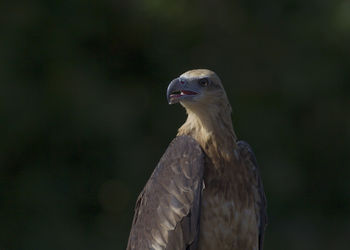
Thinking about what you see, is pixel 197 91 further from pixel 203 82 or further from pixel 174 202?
pixel 174 202

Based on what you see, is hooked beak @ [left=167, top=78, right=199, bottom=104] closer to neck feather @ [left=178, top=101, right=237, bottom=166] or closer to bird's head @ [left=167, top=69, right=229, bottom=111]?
bird's head @ [left=167, top=69, right=229, bottom=111]

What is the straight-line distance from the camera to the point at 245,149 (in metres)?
6.47

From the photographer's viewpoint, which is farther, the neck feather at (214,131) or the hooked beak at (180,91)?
the neck feather at (214,131)

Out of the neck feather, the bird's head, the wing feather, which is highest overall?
the bird's head

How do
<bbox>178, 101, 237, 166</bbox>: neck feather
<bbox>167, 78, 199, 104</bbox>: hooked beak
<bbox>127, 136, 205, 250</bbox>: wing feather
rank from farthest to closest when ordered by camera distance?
<bbox>178, 101, 237, 166</bbox>: neck feather < <bbox>167, 78, 199, 104</bbox>: hooked beak < <bbox>127, 136, 205, 250</bbox>: wing feather

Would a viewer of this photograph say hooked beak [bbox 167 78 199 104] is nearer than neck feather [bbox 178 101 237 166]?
Yes

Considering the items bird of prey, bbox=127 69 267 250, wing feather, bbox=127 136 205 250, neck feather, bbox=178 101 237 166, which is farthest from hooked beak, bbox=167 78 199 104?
wing feather, bbox=127 136 205 250

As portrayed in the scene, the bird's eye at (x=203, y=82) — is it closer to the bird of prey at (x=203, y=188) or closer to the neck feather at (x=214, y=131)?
the bird of prey at (x=203, y=188)

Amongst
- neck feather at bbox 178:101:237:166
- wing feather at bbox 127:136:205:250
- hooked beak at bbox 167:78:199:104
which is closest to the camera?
wing feather at bbox 127:136:205:250

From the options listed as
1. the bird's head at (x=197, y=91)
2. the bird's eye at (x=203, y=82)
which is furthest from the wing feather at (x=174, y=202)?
the bird's eye at (x=203, y=82)

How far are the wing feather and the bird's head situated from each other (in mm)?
259

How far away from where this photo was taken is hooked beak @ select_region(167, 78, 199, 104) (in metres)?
6.13

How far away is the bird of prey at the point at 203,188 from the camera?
6059mm

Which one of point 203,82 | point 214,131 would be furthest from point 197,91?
point 214,131
